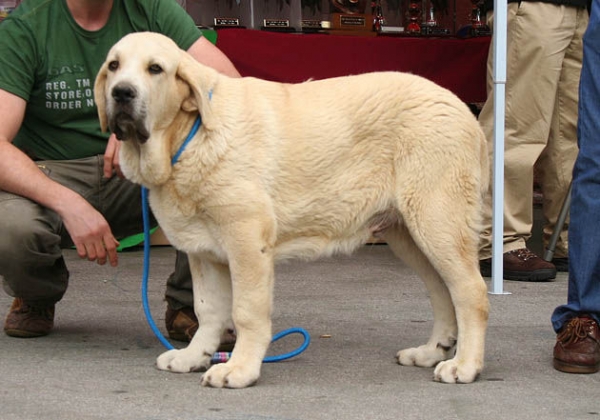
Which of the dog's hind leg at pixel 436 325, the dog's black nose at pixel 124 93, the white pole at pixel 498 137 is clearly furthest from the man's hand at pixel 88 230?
the white pole at pixel 498 137

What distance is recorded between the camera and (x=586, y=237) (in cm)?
384

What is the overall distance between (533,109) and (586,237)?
6.70 ft

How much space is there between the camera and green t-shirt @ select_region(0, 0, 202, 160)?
4.09 metres

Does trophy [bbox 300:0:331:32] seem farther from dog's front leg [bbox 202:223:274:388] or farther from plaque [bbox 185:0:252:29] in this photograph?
dog's front leg [bbox 202:223:274:388]

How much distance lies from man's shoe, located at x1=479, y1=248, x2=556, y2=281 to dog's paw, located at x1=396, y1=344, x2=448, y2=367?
2.12 m

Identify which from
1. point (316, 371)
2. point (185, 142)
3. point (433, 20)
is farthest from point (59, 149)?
point (433, 20)

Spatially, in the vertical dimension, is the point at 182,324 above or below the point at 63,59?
below

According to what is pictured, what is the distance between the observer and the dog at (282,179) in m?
3.41

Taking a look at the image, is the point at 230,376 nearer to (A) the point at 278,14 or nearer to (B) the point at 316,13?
(A) the point at 278,14

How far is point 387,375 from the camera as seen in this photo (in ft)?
12.0

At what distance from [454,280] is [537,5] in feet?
8.52

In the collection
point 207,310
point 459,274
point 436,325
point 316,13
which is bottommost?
point 436,325

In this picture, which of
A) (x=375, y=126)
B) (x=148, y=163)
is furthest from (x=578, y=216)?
(x=148, y=163)

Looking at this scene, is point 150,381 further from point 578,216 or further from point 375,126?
point 578,216
